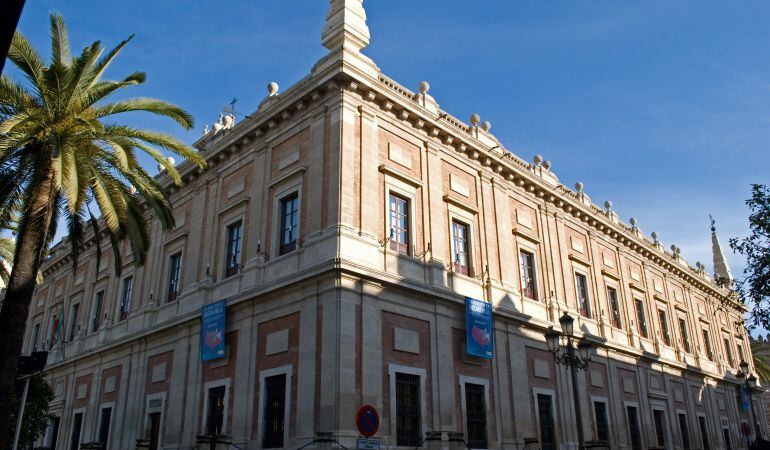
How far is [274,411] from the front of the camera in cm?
1558

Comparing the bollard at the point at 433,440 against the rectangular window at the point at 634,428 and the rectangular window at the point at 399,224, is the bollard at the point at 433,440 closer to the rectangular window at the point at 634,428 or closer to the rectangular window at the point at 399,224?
the rectangular window at the point at 399,224

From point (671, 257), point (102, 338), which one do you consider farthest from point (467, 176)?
point (671, 257)

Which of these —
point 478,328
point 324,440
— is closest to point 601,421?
point 478,328

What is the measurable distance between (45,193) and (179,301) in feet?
27.7

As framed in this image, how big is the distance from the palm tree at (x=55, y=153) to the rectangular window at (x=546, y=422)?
12887 millimetres

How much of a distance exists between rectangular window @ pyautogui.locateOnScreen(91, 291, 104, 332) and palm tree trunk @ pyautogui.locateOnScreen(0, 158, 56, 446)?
46.8 feet

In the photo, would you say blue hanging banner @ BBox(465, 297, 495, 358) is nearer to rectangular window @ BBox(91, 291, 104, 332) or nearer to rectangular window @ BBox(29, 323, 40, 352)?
rectangular window @ BBox(91, 291, 104, 332)

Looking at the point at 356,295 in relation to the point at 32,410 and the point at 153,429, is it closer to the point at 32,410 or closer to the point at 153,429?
the point at 32,410

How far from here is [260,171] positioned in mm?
19094

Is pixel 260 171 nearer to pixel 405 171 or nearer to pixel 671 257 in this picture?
pixel 405 171

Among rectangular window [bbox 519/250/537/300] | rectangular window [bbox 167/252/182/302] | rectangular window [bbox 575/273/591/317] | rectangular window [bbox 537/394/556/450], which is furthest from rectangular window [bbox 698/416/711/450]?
rectangular window [bbox 167/252/182/302]

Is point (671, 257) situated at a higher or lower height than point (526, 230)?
higher

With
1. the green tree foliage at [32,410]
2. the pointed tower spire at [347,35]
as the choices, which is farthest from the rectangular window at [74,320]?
the pointed tower spire at [347,35]

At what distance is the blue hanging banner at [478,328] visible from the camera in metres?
17.5
